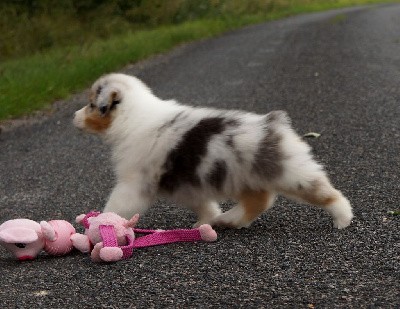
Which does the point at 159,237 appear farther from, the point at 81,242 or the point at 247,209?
the point at 247,209

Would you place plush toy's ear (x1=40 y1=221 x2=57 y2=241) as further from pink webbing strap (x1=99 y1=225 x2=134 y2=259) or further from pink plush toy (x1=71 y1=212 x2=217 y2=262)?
pink webbing strap (x1=99 y1=225 x2=134 y2=259)

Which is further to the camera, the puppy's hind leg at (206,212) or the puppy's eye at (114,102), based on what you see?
the puppy's eye at (114,102)

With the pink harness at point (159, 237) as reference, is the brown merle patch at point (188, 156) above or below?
above

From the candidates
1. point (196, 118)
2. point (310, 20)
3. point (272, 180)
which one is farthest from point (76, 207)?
point (310, 20)

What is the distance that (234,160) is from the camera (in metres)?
5.20

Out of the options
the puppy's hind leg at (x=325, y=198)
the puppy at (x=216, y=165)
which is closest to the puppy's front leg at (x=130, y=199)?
the puppy at (x=216, y=165)

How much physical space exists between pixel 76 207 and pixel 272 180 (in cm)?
217

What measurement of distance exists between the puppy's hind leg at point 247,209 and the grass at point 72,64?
6509 millimetres

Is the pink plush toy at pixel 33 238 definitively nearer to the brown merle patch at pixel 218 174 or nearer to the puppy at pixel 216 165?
the puppy at pixel 216 165

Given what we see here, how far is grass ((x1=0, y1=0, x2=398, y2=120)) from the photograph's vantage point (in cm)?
1217

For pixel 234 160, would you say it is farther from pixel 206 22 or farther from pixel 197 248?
pixel 206 22

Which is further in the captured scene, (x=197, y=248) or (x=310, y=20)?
(x=310, y=20)

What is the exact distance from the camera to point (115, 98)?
19.2 feet

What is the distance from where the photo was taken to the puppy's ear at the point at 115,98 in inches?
230
